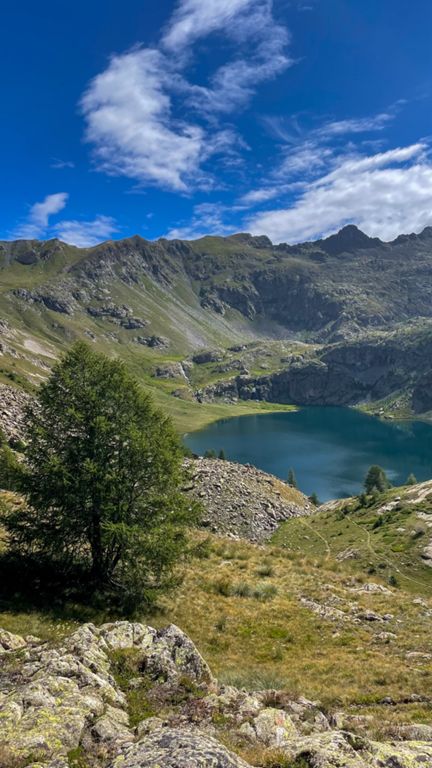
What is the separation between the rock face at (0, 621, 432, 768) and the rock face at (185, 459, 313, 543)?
41338 mm

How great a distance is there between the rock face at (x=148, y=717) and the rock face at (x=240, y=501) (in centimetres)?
4134

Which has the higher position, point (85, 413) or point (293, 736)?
point (85, 413)

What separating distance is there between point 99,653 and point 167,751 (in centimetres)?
567

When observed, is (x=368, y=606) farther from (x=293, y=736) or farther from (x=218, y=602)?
(x=293, y=736)

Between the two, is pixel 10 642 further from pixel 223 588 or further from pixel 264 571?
pixel 264 571

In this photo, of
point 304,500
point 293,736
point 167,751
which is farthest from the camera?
point 304,500

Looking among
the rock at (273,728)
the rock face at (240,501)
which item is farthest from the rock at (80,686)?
the rock face at (240,501)

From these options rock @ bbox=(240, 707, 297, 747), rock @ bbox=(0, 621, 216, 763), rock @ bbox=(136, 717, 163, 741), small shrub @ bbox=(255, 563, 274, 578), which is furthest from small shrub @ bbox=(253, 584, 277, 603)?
rock @ bbox=(136, 717, 163, 741)

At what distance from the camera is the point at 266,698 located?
1320 cm

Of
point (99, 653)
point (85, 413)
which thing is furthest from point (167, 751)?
point (85, 413)

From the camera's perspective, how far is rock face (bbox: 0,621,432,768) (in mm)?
8719

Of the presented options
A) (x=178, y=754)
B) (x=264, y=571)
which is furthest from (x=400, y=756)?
(x=264, y=571)

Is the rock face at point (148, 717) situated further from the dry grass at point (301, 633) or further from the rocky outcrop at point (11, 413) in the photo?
the rocky outcrop at point (11, 413)

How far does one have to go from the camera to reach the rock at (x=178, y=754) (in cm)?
809
